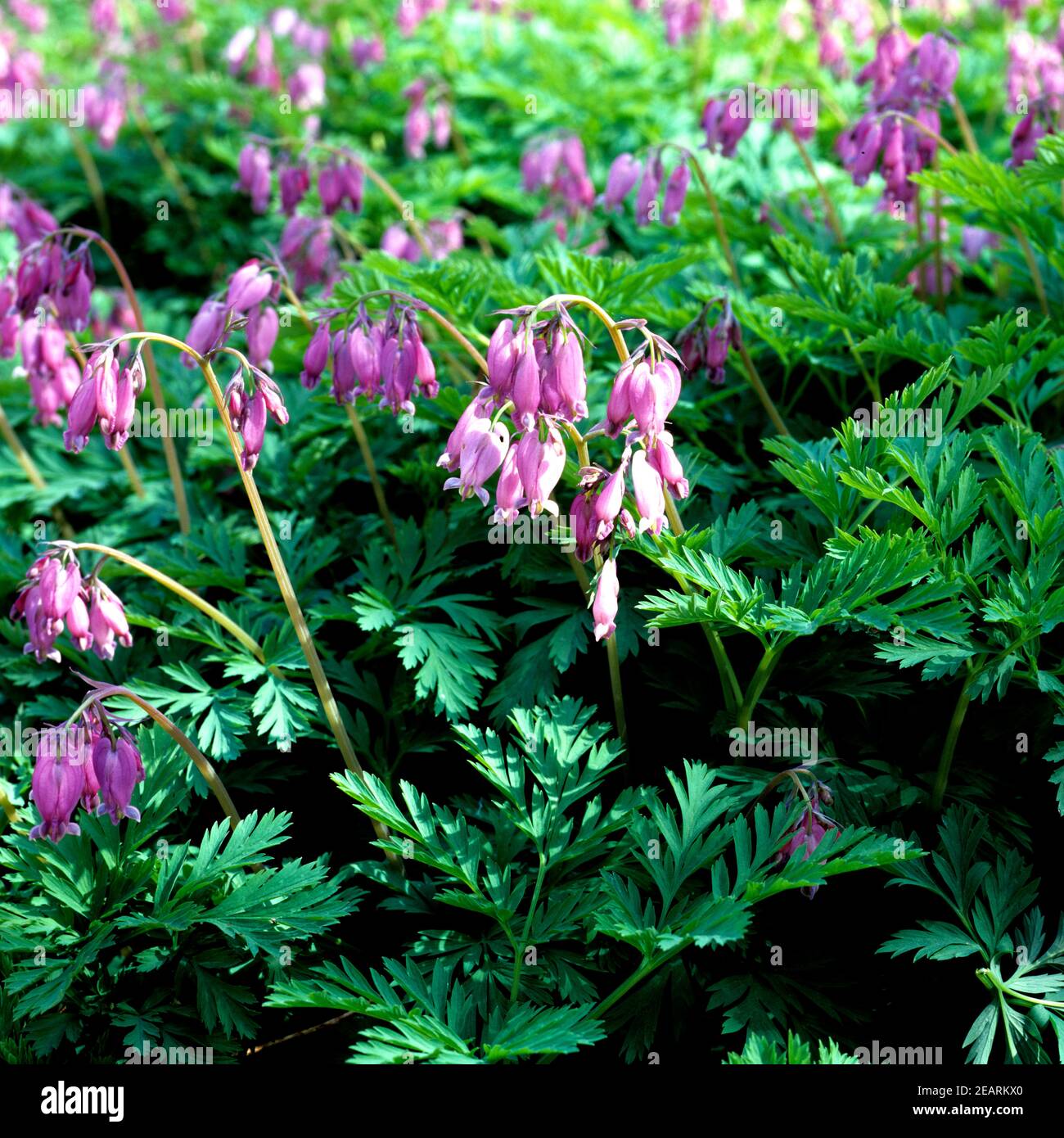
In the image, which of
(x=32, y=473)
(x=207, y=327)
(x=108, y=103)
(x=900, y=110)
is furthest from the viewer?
(x=108, y=103)

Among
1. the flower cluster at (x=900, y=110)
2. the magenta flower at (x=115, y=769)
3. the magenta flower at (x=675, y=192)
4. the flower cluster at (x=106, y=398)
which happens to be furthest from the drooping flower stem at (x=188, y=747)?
the flower cluster at (x=900, y=110)

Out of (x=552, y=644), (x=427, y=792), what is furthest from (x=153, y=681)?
(x=552, y=644)

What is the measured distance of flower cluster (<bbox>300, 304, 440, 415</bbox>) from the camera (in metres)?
2.73

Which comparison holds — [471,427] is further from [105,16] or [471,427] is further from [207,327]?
[105,16]

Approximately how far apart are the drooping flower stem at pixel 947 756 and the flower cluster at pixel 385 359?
1.47 metres

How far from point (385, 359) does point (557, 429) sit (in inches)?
25.2

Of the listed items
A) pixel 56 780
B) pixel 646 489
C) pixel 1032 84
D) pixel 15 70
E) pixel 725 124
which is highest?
pixel 15 70

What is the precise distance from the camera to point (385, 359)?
274 cm

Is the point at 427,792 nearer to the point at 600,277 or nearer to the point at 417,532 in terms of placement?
the point at 417,532

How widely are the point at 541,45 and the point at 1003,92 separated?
250cm

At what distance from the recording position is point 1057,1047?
253 cm

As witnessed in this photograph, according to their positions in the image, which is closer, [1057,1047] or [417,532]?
[1057,1047]

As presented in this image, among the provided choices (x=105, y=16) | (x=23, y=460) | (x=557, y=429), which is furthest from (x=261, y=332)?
(x=105, y=16)

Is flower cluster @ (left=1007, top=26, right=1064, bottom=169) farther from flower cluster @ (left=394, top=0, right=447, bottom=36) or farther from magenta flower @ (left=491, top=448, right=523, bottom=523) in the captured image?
flower cluster @ (left=394, top=0, right=447, bottom=36)
